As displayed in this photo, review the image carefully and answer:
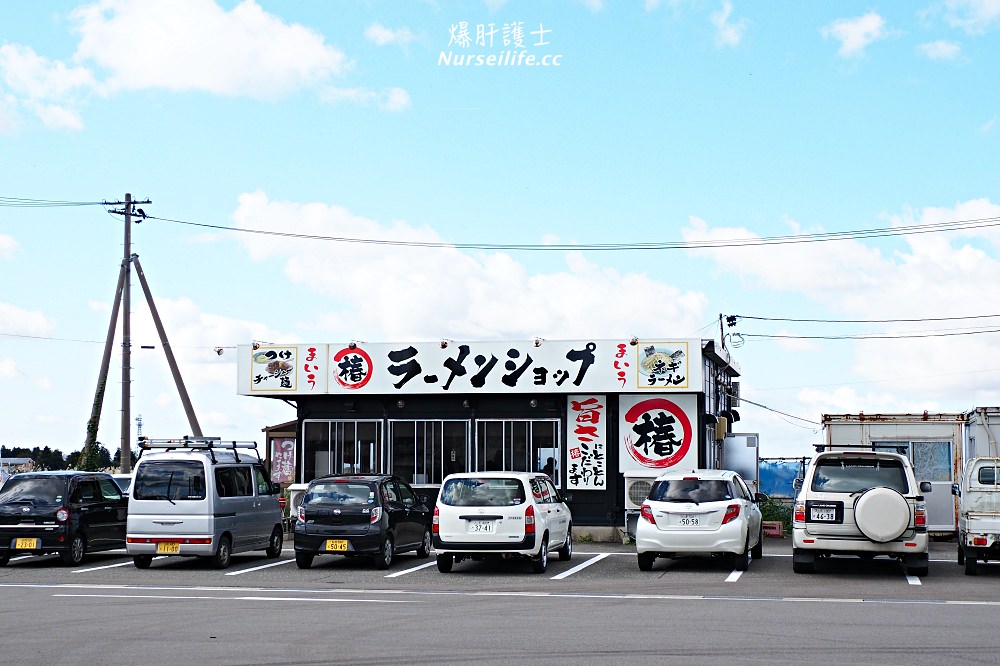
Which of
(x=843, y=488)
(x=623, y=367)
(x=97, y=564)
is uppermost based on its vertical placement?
(x=623, y=367)

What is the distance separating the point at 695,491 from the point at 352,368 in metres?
12.1

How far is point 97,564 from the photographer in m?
21.2

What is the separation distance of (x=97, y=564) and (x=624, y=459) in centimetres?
1205

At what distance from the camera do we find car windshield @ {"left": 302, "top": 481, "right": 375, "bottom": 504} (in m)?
19.5

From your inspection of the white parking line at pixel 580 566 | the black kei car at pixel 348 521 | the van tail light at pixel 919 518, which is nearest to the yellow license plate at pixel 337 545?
the black kei car at pixel 348 521

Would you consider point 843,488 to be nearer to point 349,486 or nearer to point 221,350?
point 349,486

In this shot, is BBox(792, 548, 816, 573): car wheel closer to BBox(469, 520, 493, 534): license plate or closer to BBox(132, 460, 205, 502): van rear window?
BBox(469, 520, 493, 534): license plate

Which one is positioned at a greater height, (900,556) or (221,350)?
(221,350)

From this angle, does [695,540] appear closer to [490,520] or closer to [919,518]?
[490,520]

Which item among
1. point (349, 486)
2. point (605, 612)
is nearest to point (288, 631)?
point (605, 612)

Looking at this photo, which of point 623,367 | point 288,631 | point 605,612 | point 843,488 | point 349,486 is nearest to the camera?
point 288,631

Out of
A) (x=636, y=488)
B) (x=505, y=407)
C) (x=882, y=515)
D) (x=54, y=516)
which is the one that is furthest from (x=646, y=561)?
(x=54, y=516)

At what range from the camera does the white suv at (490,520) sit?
728 inches

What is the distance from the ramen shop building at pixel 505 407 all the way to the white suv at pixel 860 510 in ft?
26.8
